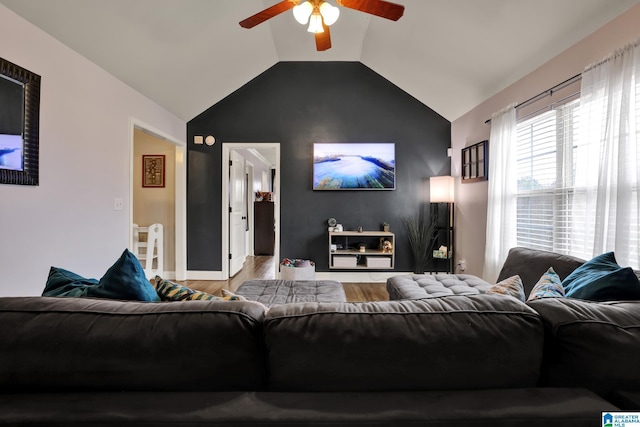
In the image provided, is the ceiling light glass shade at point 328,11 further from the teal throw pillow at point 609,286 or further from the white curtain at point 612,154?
the teal throw pillow at point 609,286

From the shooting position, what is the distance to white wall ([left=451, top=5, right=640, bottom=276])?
82.2 inches

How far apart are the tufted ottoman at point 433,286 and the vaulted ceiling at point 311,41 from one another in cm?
207

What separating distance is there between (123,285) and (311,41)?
13.0 feet

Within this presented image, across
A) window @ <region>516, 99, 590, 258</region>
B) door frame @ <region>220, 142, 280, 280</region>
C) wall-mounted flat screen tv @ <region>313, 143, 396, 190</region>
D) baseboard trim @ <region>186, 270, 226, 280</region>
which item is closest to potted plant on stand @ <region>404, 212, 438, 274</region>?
wall-mounted flat screen tv @ <region>313, 143, 396, 190</region>

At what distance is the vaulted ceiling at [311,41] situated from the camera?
7.66 ft

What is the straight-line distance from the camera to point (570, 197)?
251 cm

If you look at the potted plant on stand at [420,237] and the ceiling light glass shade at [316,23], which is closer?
the ceiling light glass shade at [316,23]

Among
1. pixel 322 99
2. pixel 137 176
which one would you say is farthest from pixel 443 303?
pixel 137 176

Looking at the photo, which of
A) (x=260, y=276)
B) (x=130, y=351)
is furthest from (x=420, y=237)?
(x=130, y=351)

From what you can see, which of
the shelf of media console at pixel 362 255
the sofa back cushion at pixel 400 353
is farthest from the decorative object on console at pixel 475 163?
the sofa back cushion at pixel 400 353

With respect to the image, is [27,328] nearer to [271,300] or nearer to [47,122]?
[271,300]

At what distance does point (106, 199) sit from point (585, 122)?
400 centimetres

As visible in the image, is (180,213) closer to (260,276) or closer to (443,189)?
(260,276)

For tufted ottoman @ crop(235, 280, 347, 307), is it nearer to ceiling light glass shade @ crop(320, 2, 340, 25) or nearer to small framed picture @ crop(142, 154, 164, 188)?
ceiling light glass shade @ crop(320, 2, 340, 25)
